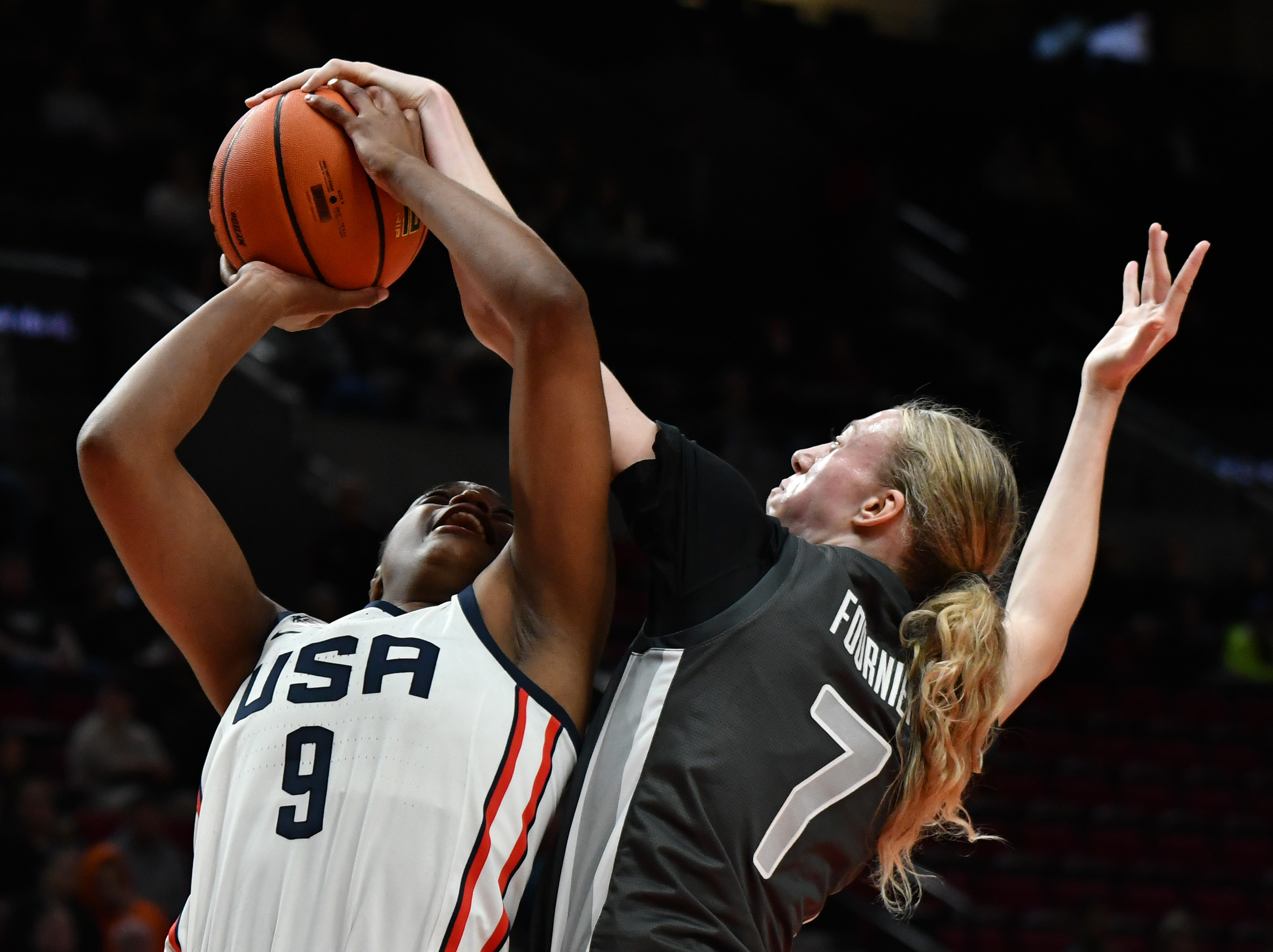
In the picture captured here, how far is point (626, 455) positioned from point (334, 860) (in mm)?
665

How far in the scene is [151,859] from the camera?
21.1 ft

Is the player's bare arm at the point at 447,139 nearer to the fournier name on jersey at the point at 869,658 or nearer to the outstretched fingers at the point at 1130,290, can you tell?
the fournier name on jersey at the point at 869,658

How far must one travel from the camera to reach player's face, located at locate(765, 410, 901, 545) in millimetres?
2393

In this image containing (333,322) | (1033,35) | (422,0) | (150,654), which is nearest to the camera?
(150,654)

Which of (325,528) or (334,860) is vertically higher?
(334,860)

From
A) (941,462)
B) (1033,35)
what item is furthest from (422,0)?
(941,462)

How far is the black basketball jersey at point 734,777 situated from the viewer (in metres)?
1.97

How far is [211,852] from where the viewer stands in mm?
2076

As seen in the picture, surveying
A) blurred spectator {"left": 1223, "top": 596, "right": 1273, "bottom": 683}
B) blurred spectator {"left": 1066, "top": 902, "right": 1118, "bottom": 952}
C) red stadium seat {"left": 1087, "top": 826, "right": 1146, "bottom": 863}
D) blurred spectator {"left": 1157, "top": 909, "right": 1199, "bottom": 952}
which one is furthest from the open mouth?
blurred spectator {"left": 1223, "top": 596, "right": 1273, "bottom": 683}

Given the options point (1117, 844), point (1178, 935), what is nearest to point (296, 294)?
point (1178, 935)

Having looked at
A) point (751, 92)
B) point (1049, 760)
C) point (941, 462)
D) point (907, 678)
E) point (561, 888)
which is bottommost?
point (1049, 760)

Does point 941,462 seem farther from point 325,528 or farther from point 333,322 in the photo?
point 333,322

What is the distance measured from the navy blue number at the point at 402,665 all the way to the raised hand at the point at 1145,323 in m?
1.27

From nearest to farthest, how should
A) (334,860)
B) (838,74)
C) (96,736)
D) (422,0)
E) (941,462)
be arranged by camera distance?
(334,860) → (941,462) → (96,736) → (422,0) → (838,74)
